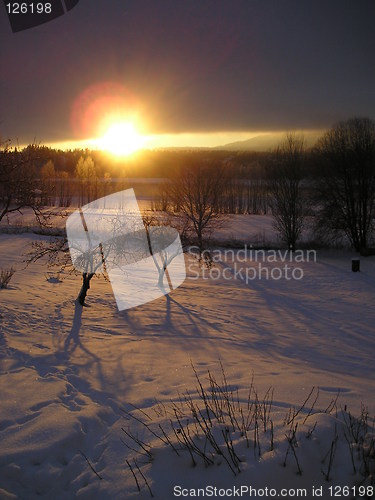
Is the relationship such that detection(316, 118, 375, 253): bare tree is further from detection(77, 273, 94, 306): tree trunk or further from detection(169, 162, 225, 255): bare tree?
detection(77, 273, 94, 306): tree trunk

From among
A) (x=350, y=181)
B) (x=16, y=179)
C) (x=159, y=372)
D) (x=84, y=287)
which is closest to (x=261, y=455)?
(x=159, y=372)

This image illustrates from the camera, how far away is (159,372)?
8188 mm

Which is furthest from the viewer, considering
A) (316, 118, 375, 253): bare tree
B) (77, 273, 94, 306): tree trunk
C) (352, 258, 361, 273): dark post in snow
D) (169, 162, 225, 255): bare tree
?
(169, 162, 225, 255): bare tree

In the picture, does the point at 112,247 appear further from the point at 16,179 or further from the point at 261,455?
the point at 261,455

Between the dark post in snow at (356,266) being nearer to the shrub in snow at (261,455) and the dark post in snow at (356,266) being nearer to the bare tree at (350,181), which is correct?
the bare tree at (350,181)

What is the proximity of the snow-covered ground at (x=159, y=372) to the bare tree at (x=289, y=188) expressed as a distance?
40.7 ft

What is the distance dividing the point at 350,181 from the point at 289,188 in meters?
4.78

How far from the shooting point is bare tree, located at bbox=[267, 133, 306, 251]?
102 ft

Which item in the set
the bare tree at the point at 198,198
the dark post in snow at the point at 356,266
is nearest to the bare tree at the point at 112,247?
the dark post in snow at the point at 356,266

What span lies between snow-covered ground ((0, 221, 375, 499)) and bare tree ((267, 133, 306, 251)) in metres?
12.4

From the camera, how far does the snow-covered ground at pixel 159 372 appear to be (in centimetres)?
410

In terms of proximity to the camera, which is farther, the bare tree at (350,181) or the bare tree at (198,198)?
the bare tree at (198,198)

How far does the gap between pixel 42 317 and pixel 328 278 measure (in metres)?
16.0

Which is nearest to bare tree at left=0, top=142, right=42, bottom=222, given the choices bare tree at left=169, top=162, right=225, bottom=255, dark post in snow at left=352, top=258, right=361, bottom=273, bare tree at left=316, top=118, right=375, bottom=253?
→ dark post in snow at left=352, top=258, right=361, bottom=273
